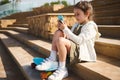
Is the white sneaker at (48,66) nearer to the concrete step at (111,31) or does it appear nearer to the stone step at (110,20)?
the concrete step at (111,31)

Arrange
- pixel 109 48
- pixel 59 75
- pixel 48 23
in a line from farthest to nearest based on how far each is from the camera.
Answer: pixel 48 23
pixel 109 48
pixel 59 75

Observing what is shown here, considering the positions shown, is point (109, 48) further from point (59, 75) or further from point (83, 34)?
point (59, 75)

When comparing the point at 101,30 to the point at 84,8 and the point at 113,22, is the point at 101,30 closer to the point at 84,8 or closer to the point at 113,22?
the point at 113,22

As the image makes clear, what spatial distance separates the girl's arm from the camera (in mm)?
2984

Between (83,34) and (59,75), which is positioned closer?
(59,75)

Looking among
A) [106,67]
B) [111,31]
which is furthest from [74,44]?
[111,31]

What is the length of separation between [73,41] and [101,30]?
170cm

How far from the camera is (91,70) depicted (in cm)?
263

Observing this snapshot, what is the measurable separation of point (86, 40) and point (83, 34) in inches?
3.3

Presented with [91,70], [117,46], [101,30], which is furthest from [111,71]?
[101,30]

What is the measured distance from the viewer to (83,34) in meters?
3.04

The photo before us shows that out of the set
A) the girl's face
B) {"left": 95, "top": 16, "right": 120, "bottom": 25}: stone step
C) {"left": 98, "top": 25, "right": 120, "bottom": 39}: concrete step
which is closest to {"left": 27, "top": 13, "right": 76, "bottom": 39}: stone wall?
{"left": 95, "top": 16, "right": 120, "bottom": 25}: stone step

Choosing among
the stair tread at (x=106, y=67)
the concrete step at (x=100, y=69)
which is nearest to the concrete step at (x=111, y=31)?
the concrete step at (x=100, y=69)

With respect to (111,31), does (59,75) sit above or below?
below
